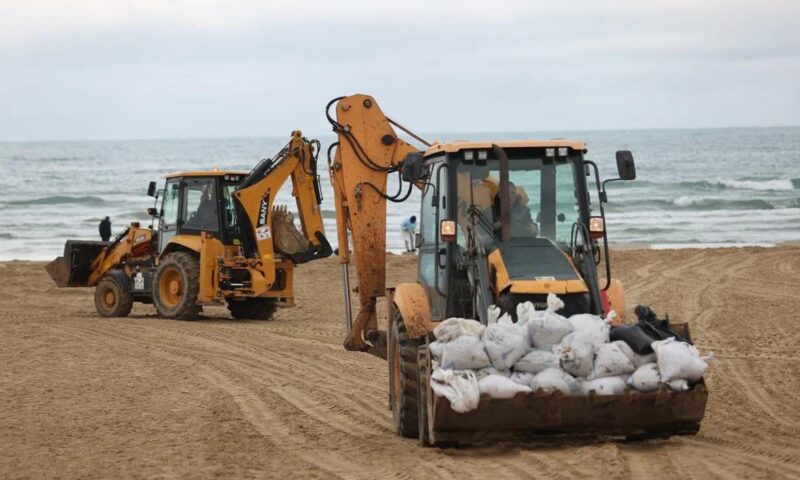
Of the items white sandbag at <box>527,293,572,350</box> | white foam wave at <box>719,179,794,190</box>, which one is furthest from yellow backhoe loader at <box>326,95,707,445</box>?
white foam wave at <box>719,179,794,190</box>

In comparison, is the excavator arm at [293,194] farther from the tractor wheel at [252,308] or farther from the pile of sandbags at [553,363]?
the pile of sandbags at [553,363]

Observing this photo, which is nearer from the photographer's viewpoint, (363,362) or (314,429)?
(314,429)

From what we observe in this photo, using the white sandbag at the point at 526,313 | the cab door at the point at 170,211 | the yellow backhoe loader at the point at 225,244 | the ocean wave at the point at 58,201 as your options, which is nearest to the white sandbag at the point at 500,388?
the white sandbag at the point at 526,313

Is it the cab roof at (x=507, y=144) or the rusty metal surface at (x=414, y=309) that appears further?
the cab roof at (x=507, y=144)

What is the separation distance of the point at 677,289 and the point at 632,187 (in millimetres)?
39922

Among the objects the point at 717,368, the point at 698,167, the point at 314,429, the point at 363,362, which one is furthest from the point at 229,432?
the point at 698,167

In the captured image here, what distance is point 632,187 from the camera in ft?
206

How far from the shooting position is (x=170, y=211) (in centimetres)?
2009

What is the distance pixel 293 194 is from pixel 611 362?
34.0 feet

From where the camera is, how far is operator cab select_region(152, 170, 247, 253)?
1931cm

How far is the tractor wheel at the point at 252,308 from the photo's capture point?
2042cm

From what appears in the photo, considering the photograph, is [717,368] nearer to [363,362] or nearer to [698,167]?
[363,362]

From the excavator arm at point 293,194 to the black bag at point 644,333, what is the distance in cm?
946

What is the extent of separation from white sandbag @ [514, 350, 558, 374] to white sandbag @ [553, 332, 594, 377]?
0.16 feet
